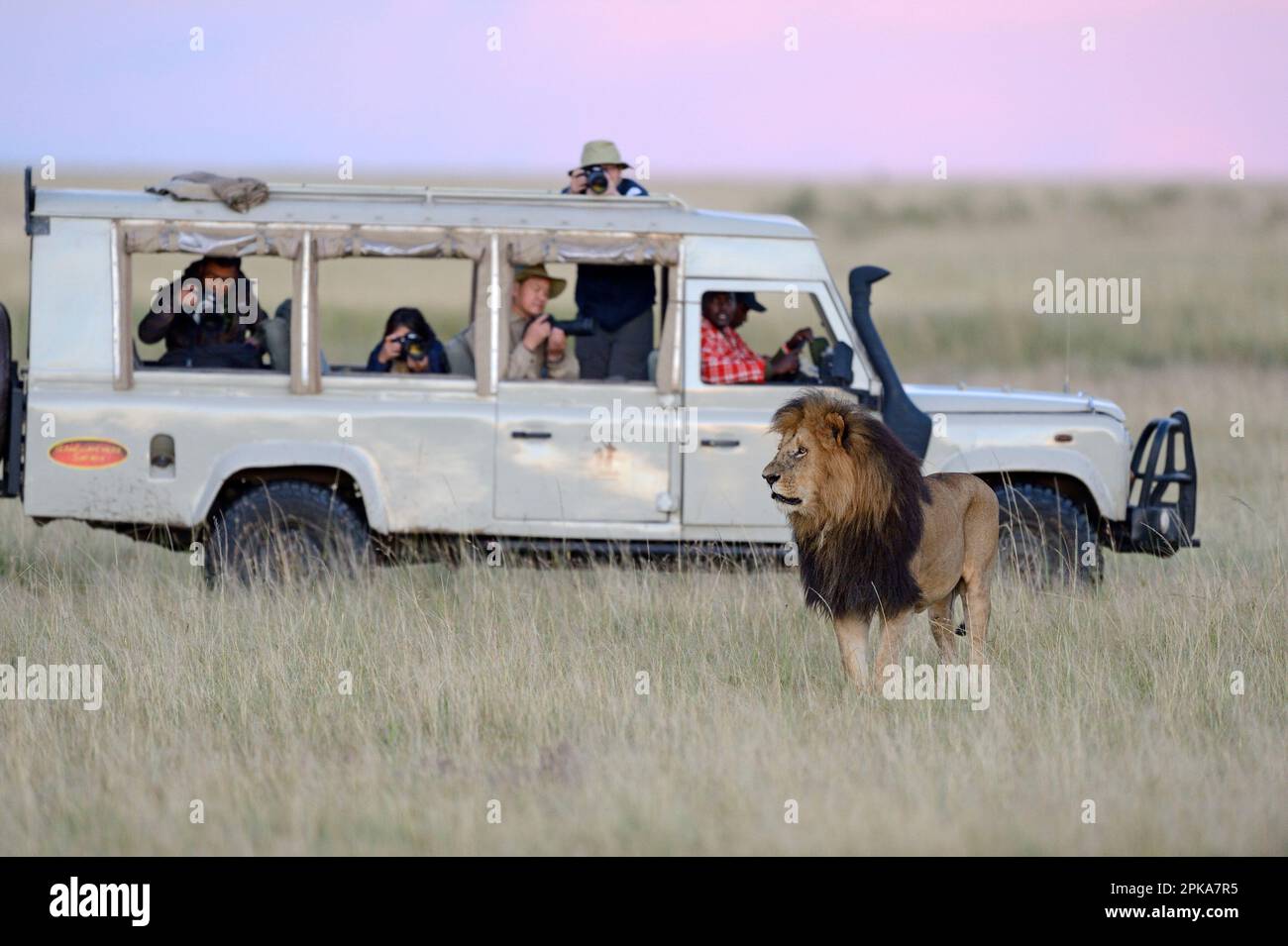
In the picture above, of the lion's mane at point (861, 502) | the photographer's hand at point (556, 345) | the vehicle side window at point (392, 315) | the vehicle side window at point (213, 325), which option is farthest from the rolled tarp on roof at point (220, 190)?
the lion's mane at point (861, 502)

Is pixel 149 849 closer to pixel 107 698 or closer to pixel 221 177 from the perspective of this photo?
pixel 107 698

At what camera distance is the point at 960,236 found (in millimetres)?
42281

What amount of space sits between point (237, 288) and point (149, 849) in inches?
164

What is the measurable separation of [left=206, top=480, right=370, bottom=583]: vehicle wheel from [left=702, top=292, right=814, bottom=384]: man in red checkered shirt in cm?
195

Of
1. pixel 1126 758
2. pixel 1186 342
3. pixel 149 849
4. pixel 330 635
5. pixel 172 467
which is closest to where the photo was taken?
pixel 149 849

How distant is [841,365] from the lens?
8156 millimetres

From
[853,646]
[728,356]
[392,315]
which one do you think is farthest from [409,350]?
[853,646]

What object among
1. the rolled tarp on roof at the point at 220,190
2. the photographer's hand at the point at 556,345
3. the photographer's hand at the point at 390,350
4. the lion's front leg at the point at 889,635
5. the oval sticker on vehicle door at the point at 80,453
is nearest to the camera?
the lion's front leg at the point at 889,635

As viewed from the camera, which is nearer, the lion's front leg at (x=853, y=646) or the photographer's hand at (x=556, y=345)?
the lion's front leg at (x=853, y=646)

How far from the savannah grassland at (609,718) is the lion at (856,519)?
1.22 ft

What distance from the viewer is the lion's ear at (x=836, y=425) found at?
6363 millimetres

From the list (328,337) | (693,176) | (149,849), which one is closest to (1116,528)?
(149,849)

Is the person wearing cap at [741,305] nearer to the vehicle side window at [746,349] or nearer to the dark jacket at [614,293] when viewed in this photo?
the vehicle side window at [746,349]

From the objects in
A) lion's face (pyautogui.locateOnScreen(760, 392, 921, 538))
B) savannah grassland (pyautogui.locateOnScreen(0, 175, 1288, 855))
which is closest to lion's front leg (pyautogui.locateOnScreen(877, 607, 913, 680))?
savannah grassland (pyautogui.locateOnScreen(0, 175, 1288, 855))
